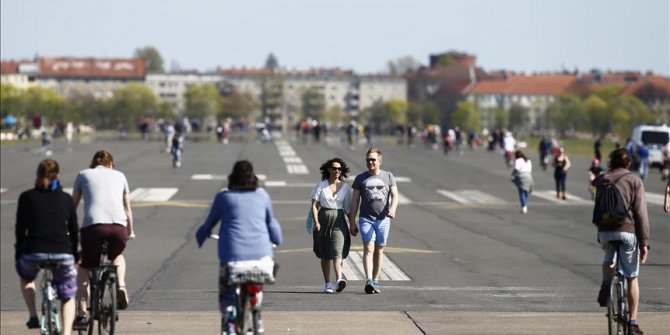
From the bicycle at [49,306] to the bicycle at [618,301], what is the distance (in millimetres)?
4741

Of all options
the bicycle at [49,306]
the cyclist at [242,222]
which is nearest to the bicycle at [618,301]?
the cyclist at [242,222]

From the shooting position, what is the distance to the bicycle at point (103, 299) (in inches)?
495

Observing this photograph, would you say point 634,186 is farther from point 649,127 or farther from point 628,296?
point 649,127

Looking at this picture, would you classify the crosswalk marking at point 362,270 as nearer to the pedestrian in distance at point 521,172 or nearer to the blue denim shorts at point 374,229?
the blue denim shorts at point 374,229

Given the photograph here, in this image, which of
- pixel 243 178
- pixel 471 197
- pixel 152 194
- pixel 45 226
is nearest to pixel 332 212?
pixel 45 226

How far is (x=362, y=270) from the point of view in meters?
22.1

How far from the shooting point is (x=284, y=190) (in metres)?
49.1

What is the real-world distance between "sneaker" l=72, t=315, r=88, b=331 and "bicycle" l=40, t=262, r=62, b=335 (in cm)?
88

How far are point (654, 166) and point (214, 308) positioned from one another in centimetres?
5428

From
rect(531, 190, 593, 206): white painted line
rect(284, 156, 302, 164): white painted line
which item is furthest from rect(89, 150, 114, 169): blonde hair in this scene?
rect(284, 156, 302, 164): white painted line

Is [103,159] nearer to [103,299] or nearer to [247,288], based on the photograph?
[103,299]

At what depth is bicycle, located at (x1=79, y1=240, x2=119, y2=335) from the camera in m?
12.6

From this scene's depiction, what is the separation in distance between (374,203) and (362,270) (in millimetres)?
5556

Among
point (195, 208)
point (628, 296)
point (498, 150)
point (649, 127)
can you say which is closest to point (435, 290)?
point (628, 296)
